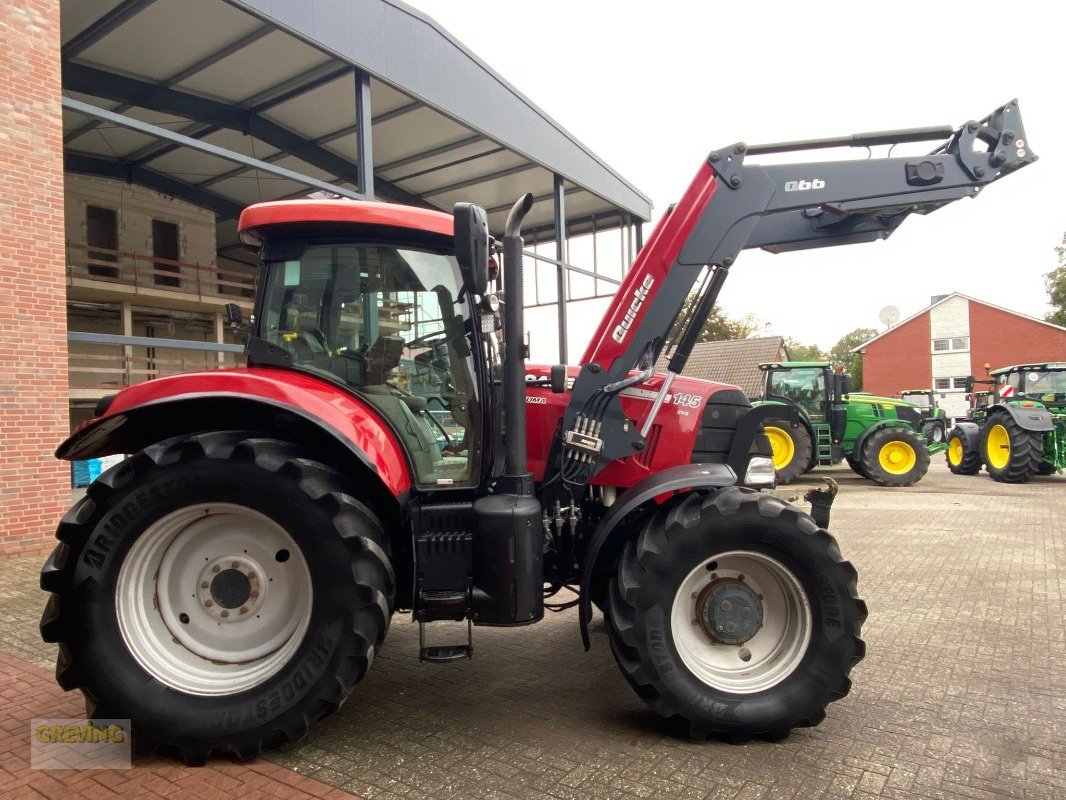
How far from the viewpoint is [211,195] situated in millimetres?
19266

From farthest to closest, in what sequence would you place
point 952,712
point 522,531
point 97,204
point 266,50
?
point 97,204, point 266,50, point 952,712, point 522,531

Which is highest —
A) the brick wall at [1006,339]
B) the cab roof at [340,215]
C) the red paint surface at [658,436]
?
the brick wall at [1006,339]

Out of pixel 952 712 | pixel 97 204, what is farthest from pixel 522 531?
pixel 97 204

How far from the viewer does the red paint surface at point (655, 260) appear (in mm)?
3703

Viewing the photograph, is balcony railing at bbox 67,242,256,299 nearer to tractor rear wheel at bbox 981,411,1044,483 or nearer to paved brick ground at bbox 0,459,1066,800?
paved brick ground at bbox 0,459,1066,800

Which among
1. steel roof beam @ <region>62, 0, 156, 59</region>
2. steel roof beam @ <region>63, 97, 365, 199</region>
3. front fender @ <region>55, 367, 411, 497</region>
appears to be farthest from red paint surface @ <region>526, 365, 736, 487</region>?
steel roof beam @ <region>62, 0, 156, 59</region>

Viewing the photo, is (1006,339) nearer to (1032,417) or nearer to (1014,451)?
(1032,417)

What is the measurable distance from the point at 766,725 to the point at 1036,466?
576 inches

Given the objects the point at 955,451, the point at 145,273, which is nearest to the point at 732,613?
the point at 955,451

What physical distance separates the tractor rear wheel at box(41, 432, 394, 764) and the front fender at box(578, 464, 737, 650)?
2.93 feet

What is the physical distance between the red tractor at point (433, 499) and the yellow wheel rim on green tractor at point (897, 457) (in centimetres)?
1206

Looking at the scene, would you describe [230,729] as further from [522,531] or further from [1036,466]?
[1036,466]

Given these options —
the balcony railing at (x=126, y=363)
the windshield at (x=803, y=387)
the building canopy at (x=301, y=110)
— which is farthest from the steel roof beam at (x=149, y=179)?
the windshield at (x=803, y=387)

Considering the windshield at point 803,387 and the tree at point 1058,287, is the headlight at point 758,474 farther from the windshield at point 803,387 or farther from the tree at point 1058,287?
the tree at point 1058,287
